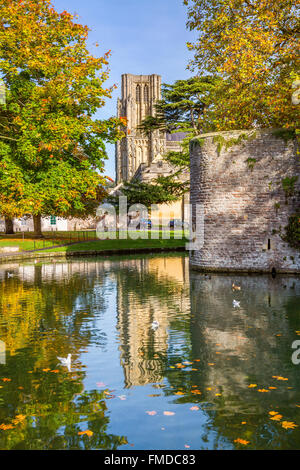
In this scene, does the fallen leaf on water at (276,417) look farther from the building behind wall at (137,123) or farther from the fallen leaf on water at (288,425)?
the building behind wall at (137,123)

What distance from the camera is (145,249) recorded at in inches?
1398

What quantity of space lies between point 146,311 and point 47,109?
17.9 meters

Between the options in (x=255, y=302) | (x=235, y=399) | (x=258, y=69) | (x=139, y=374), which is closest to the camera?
(x=235, y=399)

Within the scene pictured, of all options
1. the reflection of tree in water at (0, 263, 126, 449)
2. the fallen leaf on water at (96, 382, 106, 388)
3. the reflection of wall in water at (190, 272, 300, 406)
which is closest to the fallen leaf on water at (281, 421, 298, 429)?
the reflection of wall in water at (190, 272, 300, 406)

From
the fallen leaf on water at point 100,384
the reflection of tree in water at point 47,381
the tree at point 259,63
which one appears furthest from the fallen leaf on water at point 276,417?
the tree at point 259,63

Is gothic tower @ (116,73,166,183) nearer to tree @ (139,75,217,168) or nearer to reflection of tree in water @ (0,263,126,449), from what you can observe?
tree @ (139,75,217,168)

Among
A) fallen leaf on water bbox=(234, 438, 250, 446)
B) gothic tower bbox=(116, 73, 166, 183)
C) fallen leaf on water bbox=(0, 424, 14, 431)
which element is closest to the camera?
fallen leaf on water bbox=(234, 438, 250, 446)

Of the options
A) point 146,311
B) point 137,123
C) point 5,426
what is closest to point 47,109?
point 146,311

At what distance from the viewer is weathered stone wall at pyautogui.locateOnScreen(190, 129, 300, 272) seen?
70.9 ft

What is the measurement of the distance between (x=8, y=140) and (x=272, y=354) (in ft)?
85.4

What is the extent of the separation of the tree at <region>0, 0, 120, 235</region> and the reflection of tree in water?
1423 centimetres

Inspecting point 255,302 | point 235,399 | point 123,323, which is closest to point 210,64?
point 255,302

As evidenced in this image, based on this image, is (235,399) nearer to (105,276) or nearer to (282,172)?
(105,276)

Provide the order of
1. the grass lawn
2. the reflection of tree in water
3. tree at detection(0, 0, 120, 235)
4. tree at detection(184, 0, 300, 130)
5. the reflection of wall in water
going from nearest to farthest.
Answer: the reflection of tree in water, the reflection of wall in water, tree at detection(184, 0, 300, 130), tree at detection(0, 0, 120, 235), the grass lawn
